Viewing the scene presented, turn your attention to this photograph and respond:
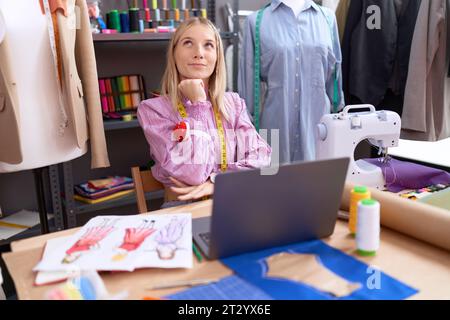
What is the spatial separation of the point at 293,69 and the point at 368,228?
1600mm

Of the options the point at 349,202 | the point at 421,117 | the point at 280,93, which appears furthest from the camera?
the point at 421,117

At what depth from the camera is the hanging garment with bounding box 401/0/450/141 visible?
8.46 feet

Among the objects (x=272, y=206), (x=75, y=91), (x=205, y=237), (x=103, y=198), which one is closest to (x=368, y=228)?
(x=272, y=206)

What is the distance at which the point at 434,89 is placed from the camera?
270 cm

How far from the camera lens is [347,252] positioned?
102 cm

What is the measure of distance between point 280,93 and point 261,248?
1594 mm

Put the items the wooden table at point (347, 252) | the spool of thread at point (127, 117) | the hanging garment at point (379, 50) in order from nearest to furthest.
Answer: the wooden table at point (347, 252) → the spool of thread at point (127, 117) → the hanging garment at point (379, 50)

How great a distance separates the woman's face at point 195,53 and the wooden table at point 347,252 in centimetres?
84

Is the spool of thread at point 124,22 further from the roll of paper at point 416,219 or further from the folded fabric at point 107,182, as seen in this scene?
the roll of paper at point 416,219

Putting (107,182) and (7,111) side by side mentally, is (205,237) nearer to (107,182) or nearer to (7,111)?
(7,111)

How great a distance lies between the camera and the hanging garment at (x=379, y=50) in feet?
8.98

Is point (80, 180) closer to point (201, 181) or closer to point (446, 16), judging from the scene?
point (201, 181)

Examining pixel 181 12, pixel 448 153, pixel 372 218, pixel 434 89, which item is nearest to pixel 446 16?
pixel 434 89

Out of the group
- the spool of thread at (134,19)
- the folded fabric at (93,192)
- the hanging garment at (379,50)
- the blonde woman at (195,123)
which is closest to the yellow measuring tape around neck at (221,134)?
the blonde woman at (195,123)
